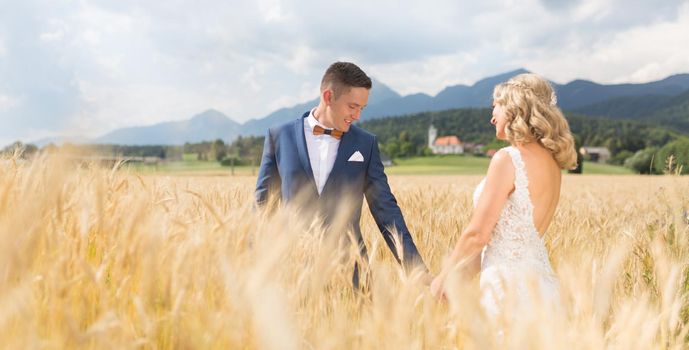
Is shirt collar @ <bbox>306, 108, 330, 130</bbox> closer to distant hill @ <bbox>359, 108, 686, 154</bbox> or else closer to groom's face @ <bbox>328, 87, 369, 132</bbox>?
groom's face @ <bbox>328, 87, 369, 132</bbox>

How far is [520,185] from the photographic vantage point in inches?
114

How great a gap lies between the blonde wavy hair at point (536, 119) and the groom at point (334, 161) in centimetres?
79

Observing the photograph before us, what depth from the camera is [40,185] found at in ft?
5.86

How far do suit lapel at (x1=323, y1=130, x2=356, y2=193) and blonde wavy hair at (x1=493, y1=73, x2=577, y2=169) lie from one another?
858 millimetres

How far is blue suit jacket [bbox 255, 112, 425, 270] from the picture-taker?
3.14 meters

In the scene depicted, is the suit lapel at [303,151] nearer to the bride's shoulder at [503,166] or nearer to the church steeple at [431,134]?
the bride's shoulder at [503,166]

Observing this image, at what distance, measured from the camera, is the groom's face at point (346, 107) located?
321 centimetres

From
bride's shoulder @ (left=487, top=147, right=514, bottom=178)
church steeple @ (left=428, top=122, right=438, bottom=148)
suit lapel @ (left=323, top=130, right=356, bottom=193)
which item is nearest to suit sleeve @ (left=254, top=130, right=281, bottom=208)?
suit lapel @ (left=323, top=130, right=356, bottom=193)

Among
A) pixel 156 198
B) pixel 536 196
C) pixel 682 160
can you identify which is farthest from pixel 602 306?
pixel 682 160

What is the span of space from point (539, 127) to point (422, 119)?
157839mm

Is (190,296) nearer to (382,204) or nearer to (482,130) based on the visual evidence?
(382,204)

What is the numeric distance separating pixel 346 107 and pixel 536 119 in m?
1.05

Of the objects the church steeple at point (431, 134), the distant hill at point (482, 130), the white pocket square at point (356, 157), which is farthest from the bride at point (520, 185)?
the church steeple at point (431, 134)

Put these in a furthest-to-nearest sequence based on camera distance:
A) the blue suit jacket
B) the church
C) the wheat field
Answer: the church
the blue suit jacket
the wheat field
